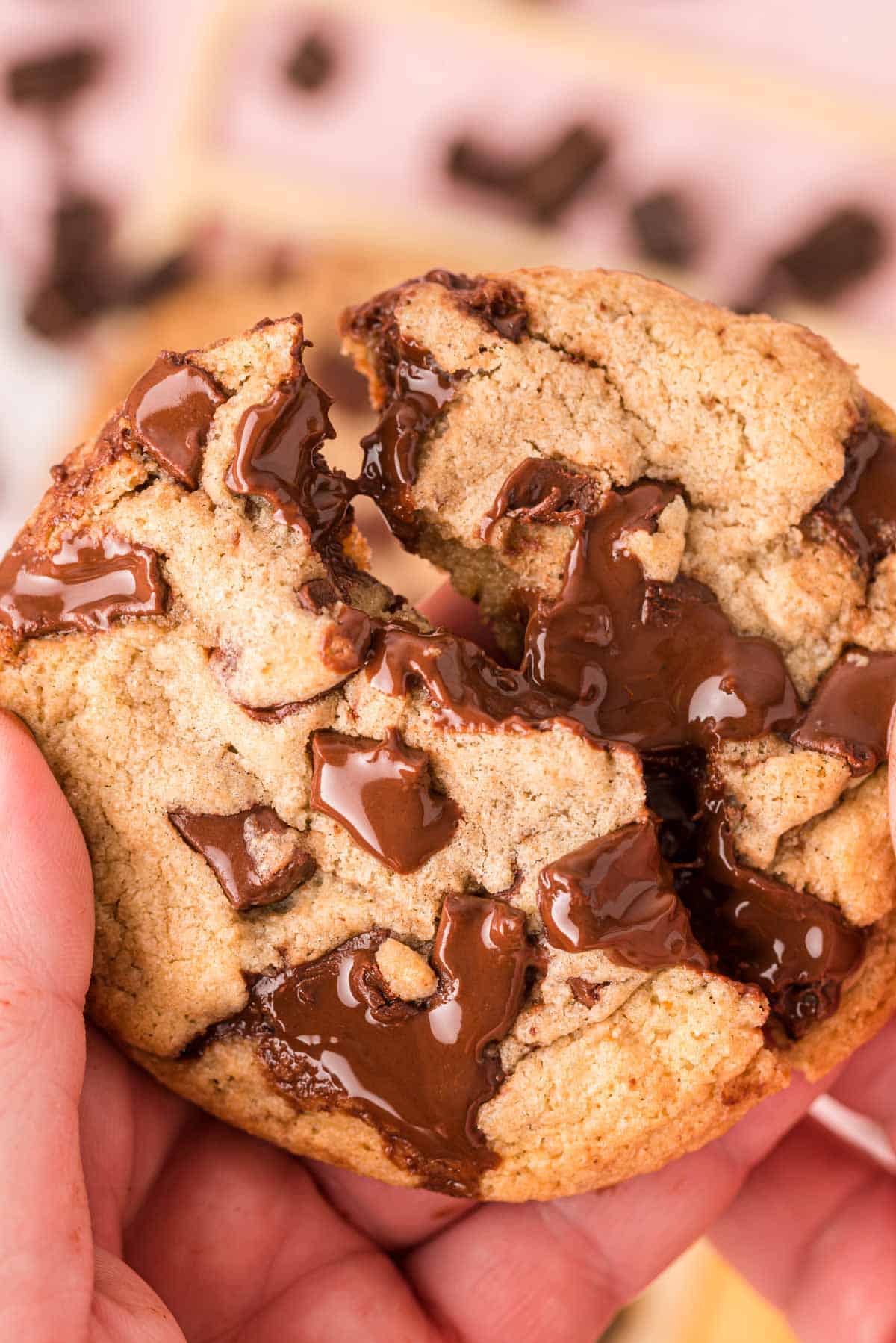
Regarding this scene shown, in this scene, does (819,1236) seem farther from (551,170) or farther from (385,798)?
(551,170)

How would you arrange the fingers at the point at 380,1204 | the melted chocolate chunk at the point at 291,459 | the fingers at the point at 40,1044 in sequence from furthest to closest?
the fingers at the point at 380,1204, the melted chocolate chunk at the point at 291,459, the fingers at the point at 40,1044

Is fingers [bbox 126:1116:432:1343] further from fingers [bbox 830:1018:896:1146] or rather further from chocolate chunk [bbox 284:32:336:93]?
chocolate chunk [bbox 284:32:336:93]

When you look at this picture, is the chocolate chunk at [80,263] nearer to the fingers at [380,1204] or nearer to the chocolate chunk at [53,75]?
the chocolate chunk at [53,75]

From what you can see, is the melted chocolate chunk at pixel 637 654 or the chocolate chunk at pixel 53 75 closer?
the melted chocolate chunk at pixel 637 654

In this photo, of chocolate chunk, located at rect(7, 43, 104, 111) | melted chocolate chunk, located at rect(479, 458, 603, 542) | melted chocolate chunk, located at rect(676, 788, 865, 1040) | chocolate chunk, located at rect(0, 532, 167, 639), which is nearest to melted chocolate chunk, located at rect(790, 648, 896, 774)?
melted chocolate chunk, located at rect(676, 788, 865, 1040)

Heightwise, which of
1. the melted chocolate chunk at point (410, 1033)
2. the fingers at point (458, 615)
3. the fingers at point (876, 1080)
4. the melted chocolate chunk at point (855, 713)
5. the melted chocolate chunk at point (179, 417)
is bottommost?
the fingers at point (876, 1080)

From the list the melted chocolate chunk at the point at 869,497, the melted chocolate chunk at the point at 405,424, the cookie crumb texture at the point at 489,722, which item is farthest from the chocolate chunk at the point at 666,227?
the melted chocolate chunk at the point at 405,424

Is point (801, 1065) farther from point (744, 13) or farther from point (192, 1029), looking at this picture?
point (744, 13)
